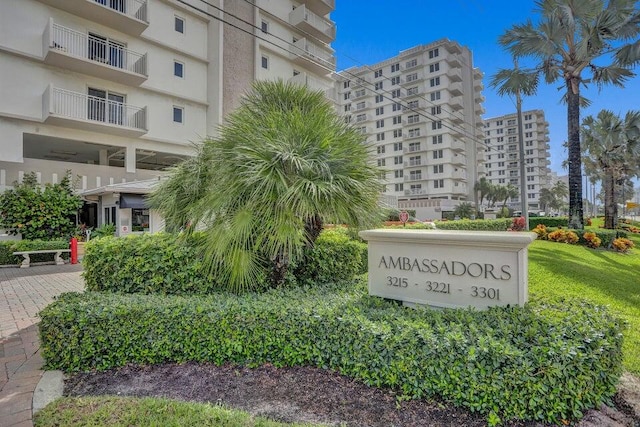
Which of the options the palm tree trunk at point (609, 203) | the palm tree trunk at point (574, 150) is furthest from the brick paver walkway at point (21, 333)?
the palm tree trunk at point (609, 203)

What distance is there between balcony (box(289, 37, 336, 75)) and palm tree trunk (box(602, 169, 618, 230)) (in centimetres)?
2067

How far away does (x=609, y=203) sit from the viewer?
21875mm

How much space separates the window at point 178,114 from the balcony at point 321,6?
1464 centimetres

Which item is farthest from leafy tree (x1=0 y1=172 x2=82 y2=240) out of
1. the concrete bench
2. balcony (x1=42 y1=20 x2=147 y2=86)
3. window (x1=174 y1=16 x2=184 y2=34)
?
window (x1=174 y1=16 x2=184 y2=34)

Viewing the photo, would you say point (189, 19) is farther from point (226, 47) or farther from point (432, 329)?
point (432, 329)

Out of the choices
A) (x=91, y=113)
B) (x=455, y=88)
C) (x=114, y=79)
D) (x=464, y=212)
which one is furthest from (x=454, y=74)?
(x=91, y=113)

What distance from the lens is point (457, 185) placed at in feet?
166

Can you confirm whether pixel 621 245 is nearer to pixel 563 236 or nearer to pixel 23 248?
pixel 563 236

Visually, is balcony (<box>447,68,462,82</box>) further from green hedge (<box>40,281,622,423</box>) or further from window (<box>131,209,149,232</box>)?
green hedge (<box>40,281,622,423</box>)

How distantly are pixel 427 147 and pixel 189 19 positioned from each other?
3930 centimetres

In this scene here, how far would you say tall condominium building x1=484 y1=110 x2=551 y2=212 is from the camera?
81812 millimetres

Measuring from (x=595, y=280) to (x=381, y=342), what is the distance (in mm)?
7420

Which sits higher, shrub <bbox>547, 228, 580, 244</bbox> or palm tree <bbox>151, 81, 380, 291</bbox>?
palm tree <bbox>151, 81, 380, 291</bbox>

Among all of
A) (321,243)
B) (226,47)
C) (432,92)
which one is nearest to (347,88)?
(432,92)
